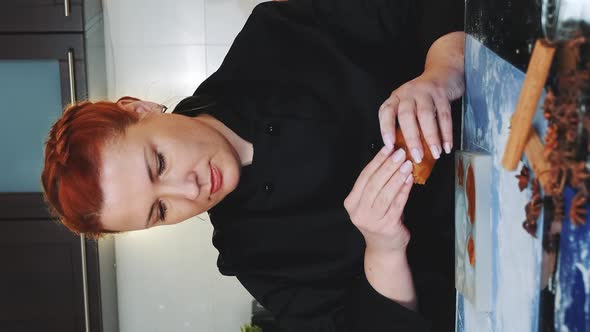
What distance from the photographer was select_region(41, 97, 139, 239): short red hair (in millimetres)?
1207

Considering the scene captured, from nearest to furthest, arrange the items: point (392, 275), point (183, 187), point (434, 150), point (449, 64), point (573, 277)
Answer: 1. point (573, 277)
2. point (434, 150)
3. point (449, 64)
4. point (392, 275)
5. point (183, 187)

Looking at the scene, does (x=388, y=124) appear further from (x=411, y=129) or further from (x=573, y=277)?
(x=573, y=277)

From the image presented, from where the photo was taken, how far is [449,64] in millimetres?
954

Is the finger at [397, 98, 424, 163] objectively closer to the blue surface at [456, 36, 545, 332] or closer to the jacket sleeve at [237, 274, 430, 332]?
the blue surface at [456, 36, 545, 332]

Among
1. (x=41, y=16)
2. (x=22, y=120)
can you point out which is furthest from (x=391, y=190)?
(x=22, y=120)

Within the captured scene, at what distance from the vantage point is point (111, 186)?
1.20 metres

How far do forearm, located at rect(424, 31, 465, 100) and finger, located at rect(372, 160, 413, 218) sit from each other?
14 cm

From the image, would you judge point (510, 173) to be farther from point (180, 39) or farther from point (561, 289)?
point (180, 39)

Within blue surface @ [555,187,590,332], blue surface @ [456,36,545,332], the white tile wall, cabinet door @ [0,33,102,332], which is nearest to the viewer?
blue surface @ [555,187,590,332]

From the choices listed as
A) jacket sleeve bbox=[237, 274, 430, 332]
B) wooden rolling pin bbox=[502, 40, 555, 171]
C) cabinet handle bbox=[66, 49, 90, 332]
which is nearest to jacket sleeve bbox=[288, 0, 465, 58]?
jacket sleeve bbox=[237, 274, 430, 332]

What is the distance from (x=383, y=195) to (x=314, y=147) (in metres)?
0.40

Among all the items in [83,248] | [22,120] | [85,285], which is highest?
[22,120]

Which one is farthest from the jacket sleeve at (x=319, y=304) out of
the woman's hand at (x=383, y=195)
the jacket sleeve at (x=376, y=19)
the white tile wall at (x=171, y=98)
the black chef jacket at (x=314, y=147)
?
the white tile wall at (x=171, y=98)

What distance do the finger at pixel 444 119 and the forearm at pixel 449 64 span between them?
28 mm
